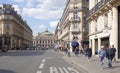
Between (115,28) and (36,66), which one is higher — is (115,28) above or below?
above

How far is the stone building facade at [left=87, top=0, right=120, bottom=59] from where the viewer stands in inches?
1284

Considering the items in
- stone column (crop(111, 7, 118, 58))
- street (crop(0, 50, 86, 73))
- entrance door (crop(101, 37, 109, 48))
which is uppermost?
stone column (crop(111, 7, 118, 58))

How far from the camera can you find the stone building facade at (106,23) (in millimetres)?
32625

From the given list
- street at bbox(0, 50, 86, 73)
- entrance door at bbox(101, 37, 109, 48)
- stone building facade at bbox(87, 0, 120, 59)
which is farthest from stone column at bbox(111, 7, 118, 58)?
entrance door at bbox(101, 37, 109, 48)

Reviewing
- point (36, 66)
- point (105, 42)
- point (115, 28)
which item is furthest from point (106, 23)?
point (36, 66)

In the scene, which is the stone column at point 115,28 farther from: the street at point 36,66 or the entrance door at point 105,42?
the entrance door at point 105,42

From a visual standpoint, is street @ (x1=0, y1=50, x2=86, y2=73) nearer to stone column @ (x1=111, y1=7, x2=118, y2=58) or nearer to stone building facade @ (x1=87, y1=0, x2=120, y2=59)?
stone building facade @ (x1=87, y1=0, x2=120, y2=59)

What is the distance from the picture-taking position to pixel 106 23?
1551 inches

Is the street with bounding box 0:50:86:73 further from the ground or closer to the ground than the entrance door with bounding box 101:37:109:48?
closer to the ground

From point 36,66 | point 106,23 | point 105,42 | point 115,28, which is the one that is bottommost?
point 36,66

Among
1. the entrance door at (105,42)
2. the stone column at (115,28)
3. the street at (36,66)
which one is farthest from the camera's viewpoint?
the entrance door at (105,42)

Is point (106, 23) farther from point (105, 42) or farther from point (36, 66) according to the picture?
point (36, 66)

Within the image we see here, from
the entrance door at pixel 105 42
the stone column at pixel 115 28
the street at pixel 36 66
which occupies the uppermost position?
the stone column at pixel 115 28

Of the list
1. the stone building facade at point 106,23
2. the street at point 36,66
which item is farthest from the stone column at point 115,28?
the street at point 36,66
